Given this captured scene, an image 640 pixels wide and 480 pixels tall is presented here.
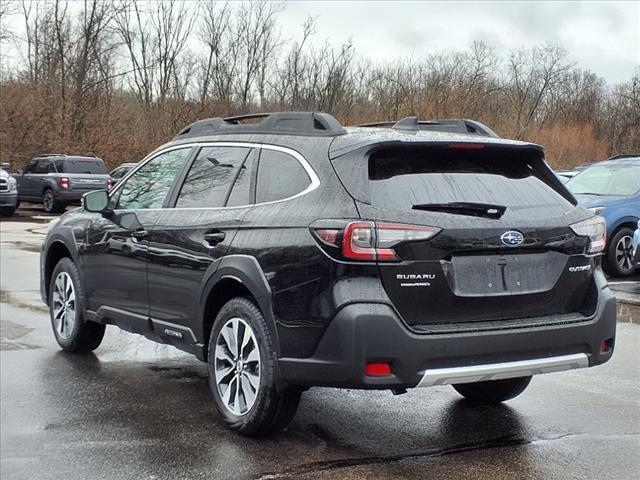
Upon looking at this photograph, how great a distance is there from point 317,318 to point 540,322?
118 cm

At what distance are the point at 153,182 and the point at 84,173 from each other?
20227 mm

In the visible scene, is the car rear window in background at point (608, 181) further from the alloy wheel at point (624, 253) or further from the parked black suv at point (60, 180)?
the parked black suv at point (60, 180)

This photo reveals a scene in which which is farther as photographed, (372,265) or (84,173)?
(84,173)

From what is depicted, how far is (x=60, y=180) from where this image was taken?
24250mm

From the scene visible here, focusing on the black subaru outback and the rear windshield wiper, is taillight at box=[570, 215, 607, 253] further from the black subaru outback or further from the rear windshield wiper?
the rear windshield wiper

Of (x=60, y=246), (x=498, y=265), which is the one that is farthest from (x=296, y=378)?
(x=60, y=246)

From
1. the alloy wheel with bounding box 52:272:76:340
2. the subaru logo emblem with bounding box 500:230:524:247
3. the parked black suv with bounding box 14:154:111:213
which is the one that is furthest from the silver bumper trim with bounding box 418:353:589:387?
the parked black suv with bounding box 14:154:111:213

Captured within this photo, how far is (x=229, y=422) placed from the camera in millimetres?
4574

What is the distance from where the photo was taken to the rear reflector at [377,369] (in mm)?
3840

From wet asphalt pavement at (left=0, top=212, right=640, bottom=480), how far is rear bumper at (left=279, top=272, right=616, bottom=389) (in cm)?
50

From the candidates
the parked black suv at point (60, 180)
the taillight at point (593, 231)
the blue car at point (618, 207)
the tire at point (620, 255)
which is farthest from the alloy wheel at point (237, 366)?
the parked black suv at point (60, 180)

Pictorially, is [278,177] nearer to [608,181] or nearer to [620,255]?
[620,255]

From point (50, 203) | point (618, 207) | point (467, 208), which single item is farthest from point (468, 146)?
point (50, 203)

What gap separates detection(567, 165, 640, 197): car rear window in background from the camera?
40.0ft
